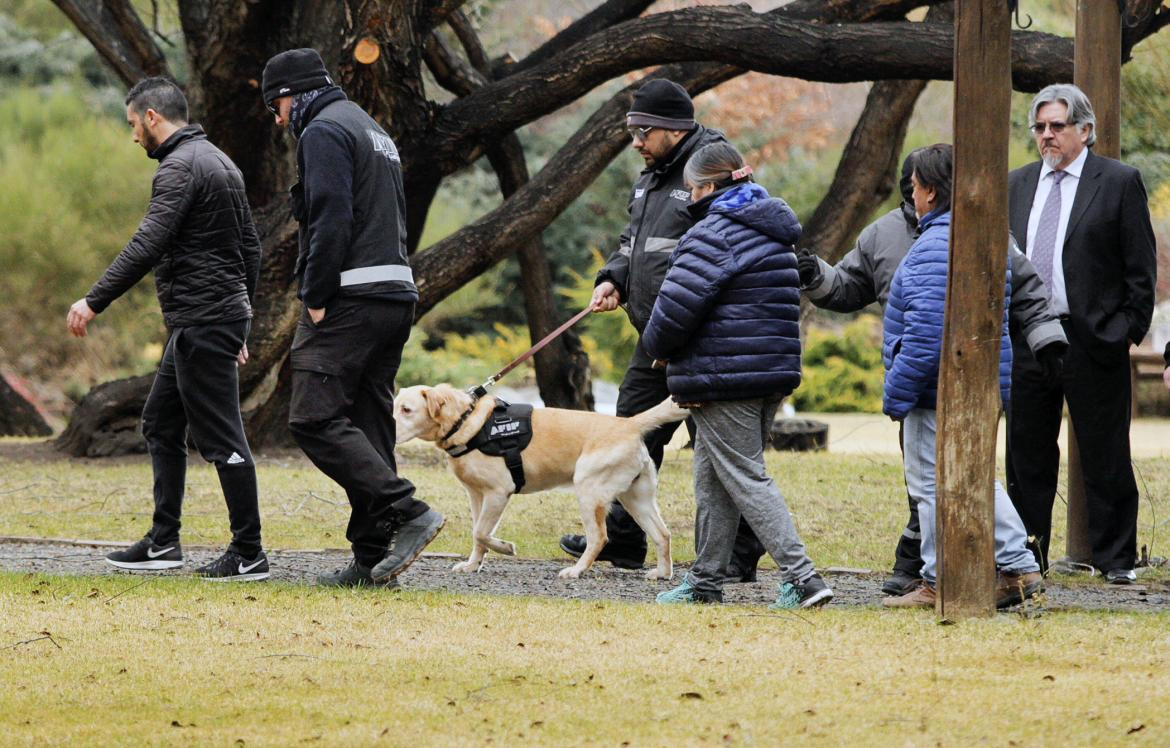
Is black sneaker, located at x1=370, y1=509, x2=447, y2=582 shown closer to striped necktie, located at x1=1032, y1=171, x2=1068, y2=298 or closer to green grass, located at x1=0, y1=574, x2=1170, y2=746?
green grass, located at x1=0, y1=574, x2=1170, y2=746

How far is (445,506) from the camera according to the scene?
35.0 feet

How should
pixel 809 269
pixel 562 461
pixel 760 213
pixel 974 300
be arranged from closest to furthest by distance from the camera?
pixel 974 300, pixel 760 213, pixel 809 269, pixel 562 461

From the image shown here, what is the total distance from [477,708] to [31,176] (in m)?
21.9

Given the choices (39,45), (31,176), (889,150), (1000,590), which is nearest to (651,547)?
(1000,590)

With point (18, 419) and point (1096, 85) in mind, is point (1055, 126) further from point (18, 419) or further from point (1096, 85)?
point (18, 419)

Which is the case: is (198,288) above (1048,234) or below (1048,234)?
below

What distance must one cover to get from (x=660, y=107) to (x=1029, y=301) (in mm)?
1943

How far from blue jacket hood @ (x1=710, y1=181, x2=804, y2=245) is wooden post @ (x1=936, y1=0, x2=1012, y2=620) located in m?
0.69

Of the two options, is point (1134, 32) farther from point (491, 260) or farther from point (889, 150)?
point (491, 260)

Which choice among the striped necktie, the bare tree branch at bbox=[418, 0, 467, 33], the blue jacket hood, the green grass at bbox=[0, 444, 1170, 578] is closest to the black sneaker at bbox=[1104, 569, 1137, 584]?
the green grass at bbox=[0, 444, 1170, 578]

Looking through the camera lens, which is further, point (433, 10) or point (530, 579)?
point (433, 10)

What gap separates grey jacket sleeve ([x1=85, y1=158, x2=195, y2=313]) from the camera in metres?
7.27

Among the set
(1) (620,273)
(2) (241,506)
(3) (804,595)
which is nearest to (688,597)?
(3) (804,595)

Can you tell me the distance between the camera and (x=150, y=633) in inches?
233
